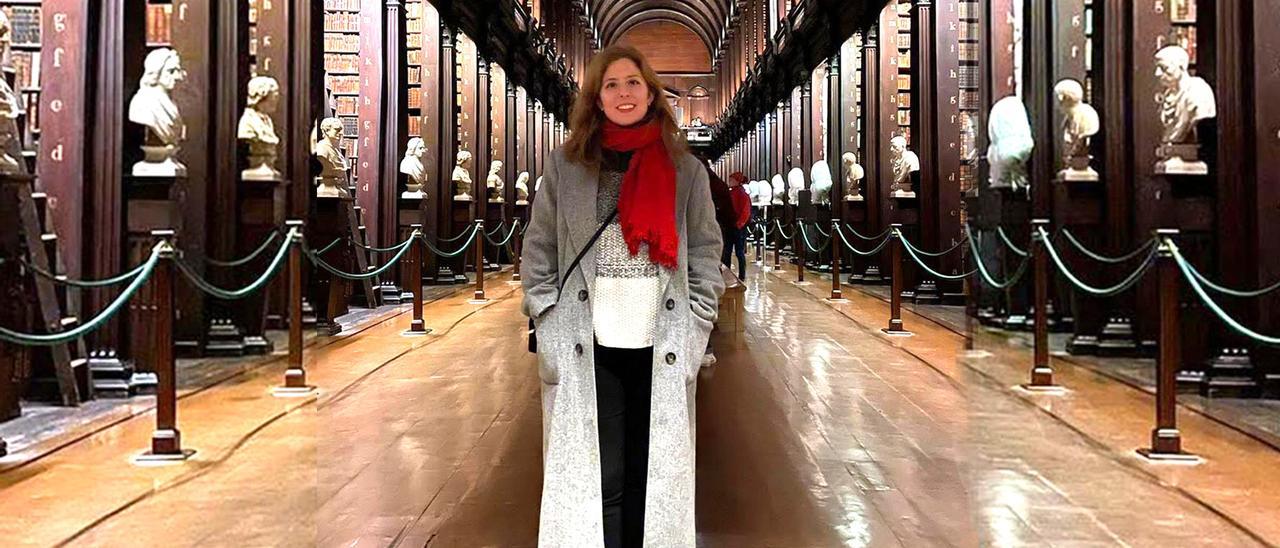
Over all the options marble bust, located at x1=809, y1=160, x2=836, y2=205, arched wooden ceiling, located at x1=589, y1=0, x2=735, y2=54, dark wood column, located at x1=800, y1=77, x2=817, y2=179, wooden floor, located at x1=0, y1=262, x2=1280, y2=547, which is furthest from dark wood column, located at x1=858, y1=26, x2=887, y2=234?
arched wooden ceiling, located at x1=589, y1=0, x2=735, y2=54

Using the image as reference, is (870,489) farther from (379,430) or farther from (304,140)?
(304,140)

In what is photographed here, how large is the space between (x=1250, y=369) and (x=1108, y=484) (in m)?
2.21

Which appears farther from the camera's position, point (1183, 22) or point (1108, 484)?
point (1183, 22)

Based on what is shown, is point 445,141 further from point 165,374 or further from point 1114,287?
point 1114,287

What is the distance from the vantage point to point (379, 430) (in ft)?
14.1

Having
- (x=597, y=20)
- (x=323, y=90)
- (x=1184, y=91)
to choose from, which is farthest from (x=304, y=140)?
(x=597, y=20)

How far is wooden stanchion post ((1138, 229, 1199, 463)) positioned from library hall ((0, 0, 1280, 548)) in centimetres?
1

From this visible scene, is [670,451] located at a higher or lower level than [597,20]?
lower

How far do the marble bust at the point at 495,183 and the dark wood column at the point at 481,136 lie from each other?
73mm

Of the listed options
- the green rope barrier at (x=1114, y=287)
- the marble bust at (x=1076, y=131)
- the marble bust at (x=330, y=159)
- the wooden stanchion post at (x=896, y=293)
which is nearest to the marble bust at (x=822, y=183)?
→ the wooden stanchion post at (x=896, y=293)

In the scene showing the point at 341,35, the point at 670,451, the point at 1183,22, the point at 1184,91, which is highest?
the point at 341,35

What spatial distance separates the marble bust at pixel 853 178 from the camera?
12.2 m

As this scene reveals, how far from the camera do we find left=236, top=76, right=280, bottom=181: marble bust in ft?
20.9

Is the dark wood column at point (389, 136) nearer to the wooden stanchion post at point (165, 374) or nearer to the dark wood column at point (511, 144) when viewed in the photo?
the wooden stanchion post at point (165, 374)
